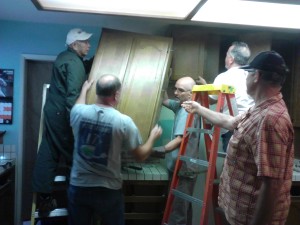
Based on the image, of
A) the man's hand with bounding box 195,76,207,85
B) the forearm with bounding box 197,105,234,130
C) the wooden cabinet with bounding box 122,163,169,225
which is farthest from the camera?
the man's hand with bounding box 195,76,207,85

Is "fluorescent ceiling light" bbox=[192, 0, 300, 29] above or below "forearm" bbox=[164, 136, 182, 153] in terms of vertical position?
above

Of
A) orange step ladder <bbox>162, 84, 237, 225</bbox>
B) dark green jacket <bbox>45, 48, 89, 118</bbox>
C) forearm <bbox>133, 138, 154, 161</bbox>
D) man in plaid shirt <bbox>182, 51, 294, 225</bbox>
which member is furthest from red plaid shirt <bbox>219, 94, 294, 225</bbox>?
dark green jacket <bbox>45, 48, 89, 118</bbox>

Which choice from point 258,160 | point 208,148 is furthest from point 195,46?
point 258,160

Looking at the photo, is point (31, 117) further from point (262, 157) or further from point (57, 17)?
point (262, 157)

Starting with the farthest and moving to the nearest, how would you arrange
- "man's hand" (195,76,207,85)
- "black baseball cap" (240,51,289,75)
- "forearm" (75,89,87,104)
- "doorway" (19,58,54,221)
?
1. "doorway" (19,58,54,221)
2. "man's hand" (195,76,207,85)
3. "forearm" (75,89,87,104)
4. "black baseball cap" (240,51,289,75)

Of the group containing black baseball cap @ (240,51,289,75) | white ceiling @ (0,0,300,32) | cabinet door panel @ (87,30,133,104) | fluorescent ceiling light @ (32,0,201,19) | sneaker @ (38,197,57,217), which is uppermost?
white ceiling @ (0,0,300,32)

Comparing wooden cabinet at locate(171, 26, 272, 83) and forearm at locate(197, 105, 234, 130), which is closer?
forearm at locate(197, 105, 234, 130)

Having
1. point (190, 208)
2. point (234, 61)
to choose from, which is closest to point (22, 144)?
point (190, 208)

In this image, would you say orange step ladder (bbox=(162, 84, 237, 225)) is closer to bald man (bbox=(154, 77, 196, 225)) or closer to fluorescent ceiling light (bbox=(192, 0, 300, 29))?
bald man (bbox=(154, 77, 196, 225))

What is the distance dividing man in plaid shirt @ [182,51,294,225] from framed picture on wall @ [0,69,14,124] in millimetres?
2535

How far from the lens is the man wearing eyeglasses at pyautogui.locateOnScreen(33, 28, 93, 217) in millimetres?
2666

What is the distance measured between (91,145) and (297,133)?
2.59 meters

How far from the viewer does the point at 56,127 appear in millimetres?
2699

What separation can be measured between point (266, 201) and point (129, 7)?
65.2 inches
